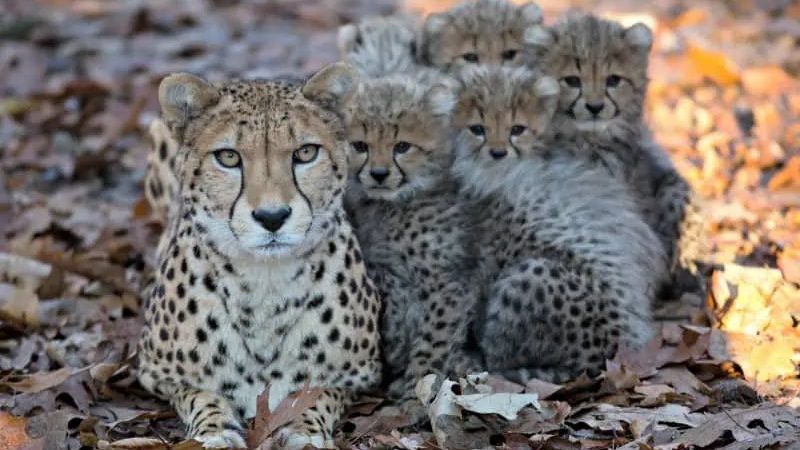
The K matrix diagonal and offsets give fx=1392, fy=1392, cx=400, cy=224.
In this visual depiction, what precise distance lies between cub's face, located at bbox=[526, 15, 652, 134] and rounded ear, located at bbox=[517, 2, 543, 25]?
332mm

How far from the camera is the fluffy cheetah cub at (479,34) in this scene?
643 cm

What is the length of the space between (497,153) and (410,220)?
1.72ft

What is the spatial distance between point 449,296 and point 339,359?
54cm

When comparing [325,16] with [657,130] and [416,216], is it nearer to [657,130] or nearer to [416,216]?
[657,130]

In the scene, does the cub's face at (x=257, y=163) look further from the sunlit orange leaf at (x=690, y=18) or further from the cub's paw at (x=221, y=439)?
the sunlit orange leaf at (x=690, y=18)

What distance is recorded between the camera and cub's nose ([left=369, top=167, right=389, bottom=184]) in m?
5.36

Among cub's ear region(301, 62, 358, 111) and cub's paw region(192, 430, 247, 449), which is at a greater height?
cub's ear region(301, 62, 358, 111)

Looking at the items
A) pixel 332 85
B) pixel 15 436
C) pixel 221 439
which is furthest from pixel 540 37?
pixel 15 436

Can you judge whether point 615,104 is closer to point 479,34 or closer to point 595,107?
point 595,107

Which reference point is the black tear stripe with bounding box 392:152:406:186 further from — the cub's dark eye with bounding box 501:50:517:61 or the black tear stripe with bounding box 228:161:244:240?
the cub's dark eye with bounding box 501:50:517:61

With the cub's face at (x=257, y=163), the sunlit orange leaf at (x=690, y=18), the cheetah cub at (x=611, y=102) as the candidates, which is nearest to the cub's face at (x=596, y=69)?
the cheetah cub at (x=611, y=102)

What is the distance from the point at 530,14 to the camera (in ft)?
21.2

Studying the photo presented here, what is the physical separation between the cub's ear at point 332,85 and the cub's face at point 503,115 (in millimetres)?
1043

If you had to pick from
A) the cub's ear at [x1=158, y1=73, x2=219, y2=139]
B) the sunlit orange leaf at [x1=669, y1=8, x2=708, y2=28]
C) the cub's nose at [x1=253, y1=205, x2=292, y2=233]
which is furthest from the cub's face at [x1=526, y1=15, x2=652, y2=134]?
the sunlit orange leaf at [x1=669, y1=8, x2=708, y2=28]
